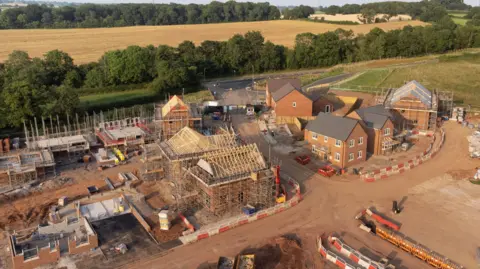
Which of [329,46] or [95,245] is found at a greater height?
[329,46]

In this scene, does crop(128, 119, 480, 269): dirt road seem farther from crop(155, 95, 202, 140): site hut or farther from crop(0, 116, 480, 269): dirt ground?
crop(155, 95, 202, 140): site hut

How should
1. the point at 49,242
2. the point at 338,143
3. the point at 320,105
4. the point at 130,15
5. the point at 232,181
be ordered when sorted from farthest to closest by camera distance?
the point at 130,15 → the point at 320,105 → the point at 338,143 → the point at 232,181 → the point at 49,242

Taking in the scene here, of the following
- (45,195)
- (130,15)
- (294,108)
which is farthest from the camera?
(130,15)

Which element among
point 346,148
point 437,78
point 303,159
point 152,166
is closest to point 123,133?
point 152,166

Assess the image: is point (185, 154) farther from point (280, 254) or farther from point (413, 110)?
point (413, 110)

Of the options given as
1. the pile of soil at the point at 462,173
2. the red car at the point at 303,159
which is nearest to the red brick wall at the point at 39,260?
the red car at the point at 303,159

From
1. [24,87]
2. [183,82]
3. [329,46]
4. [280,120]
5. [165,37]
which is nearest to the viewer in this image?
[24,87]

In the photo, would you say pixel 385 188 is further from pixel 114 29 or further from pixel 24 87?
pixel 114 29

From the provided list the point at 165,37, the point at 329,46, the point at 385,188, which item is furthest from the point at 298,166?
the point at 165,37

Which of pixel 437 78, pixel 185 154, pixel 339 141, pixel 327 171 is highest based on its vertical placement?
pixel 185 154
